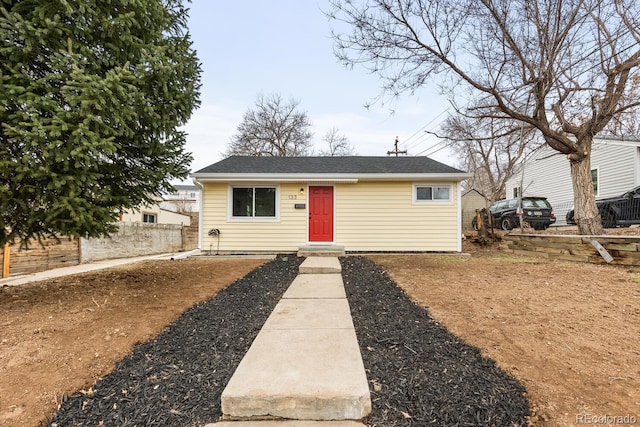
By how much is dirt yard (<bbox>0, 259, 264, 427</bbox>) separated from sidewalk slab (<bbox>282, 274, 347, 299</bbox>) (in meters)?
1.24

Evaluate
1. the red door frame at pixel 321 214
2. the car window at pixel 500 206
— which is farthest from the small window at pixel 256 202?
the car window at pixel 500 206

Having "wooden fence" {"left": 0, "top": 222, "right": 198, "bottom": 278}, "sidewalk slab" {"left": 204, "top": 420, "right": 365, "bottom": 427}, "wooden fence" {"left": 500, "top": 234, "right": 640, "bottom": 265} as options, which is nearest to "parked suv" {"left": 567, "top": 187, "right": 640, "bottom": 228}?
"wooden fence" {"left": 500, "top": 234, "right": 640, "bottom": 265}

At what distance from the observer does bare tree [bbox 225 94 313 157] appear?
23.6m

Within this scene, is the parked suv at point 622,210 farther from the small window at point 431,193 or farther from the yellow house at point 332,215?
the small window at point 431,193

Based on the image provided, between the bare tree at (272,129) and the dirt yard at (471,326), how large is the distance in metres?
19.1

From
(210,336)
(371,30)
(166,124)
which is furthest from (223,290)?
(371,30)

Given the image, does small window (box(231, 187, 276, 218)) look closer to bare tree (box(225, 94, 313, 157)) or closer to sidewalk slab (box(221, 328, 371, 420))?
sidewalk slab (box(221, 328, 371, 420))

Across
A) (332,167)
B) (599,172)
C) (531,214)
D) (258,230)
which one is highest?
(599,172)

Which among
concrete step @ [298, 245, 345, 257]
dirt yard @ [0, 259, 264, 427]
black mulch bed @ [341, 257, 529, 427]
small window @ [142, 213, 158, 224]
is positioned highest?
A: small window @ [142, 213, 158, 224]

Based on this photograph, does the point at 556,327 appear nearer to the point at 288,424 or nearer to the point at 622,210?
the point at 288,424

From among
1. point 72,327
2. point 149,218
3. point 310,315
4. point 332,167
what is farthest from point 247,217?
point 149,218

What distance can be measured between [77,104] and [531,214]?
14.1 metres

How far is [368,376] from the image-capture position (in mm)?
2010

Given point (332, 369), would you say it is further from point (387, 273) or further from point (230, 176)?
point (230, 176)
